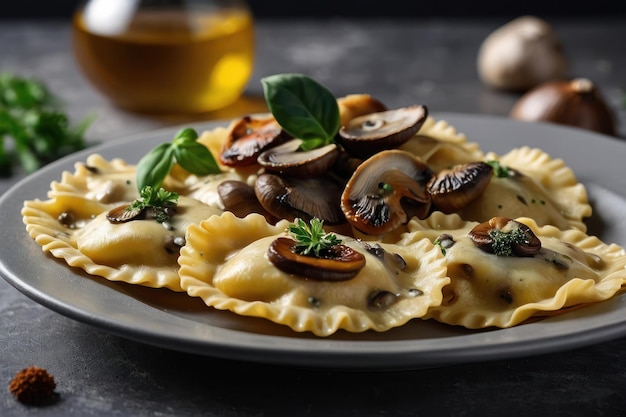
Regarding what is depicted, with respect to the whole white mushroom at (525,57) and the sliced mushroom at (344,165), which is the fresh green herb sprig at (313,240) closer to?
the sliced mushroom at (344,165)

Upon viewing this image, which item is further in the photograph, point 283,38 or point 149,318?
point 283,38

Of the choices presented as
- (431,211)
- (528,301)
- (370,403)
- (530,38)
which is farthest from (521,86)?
(370,403)

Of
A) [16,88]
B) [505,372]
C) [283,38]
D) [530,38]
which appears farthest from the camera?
[283,38]

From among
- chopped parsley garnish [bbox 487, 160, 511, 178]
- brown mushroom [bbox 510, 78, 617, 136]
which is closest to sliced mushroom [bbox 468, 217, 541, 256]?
chopped parsley garnish [bbox 487, 160, 511, 178]

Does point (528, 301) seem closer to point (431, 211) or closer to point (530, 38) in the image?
point (431, 211)

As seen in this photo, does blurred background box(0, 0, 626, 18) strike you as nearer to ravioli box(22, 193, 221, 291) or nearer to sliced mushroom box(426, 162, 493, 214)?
sliced mushroom box(426, 162, 493, 214)

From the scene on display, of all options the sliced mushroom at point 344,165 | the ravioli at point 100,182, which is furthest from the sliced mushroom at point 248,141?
the ravioli at point 100,182
